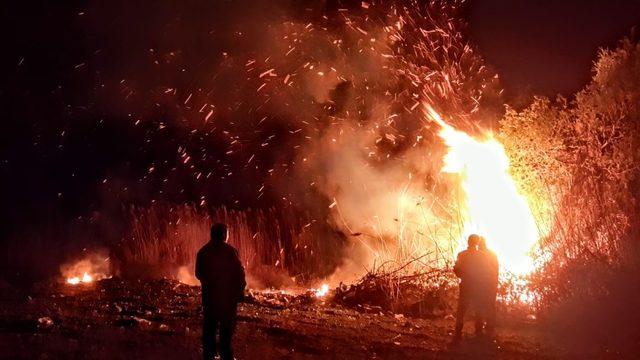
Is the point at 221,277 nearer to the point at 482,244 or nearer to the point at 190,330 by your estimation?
the point at 190,330

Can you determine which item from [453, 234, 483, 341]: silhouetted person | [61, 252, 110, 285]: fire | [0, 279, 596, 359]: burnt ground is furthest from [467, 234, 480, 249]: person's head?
[61, 252, 110, 285]: fire

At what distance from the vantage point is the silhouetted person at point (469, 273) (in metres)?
10.9

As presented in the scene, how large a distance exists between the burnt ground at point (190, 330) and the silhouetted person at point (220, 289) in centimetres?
101

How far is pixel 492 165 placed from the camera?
18750 millimetres

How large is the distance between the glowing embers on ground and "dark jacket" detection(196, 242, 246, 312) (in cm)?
1046

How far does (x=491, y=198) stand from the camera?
18078 mm

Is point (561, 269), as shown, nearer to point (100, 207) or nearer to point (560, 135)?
point (560, 135)

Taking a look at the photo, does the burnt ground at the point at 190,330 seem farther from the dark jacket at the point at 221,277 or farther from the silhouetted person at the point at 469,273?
the dark jacket at the point at 221,277

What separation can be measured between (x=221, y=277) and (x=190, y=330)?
2708 mm

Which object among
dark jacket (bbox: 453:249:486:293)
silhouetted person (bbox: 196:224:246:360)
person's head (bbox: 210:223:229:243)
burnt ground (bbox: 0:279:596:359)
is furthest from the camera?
dark jacket (bbox: 453:249:486:293)

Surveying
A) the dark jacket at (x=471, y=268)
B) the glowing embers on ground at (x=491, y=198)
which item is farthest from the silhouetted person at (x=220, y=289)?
the glowing embers on ground at (x=491, y=198)

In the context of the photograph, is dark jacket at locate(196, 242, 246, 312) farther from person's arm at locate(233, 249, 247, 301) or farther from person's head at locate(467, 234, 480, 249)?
person's head at locate(467, 234, 480, 249)

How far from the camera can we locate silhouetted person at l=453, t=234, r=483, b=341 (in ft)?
35.8

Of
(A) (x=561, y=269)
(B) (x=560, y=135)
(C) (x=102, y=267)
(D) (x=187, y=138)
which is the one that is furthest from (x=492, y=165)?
(C) (x=102, y=267)
